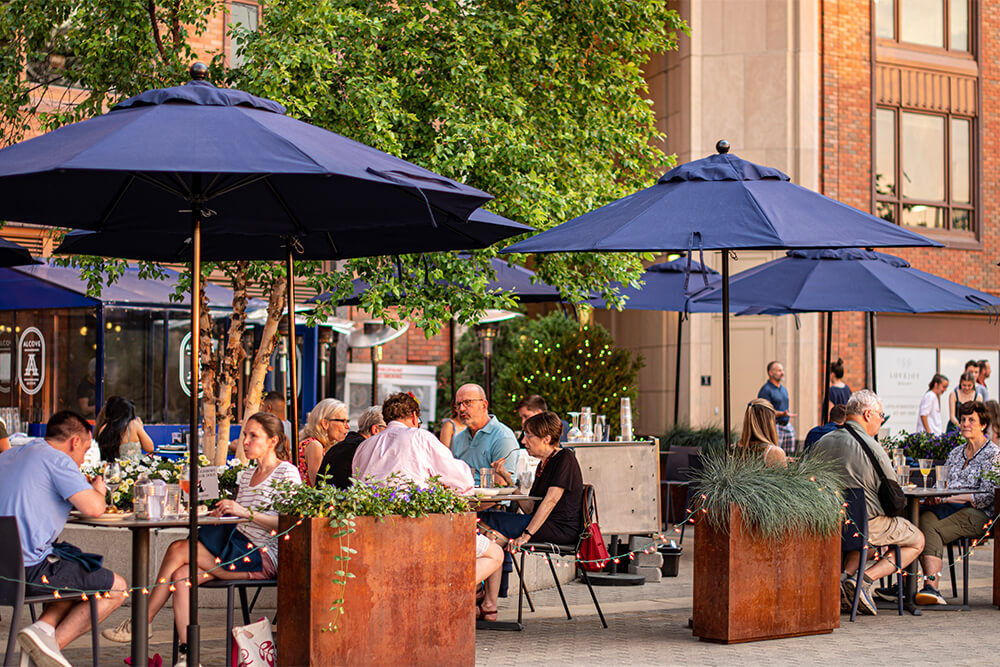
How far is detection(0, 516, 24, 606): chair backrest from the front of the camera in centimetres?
601

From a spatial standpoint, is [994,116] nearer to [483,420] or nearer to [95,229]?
[483,420]

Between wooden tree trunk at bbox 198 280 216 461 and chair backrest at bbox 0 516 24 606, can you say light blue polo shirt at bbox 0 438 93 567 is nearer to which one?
chair backrest at bbox 0 516 24 606

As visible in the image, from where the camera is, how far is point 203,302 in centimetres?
1188

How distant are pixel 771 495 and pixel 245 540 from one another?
10.5 feet

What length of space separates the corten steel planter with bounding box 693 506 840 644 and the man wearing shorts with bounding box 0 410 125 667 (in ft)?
11.5

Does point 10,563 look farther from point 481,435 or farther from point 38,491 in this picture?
point 481,435

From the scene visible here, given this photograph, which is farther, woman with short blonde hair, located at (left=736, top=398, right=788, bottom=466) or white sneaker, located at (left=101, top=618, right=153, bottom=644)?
woman with short blonde hair, located at (left=736, top=398, right=788, bottom=466)

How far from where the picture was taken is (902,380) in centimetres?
2436

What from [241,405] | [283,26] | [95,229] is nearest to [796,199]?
[95,229]

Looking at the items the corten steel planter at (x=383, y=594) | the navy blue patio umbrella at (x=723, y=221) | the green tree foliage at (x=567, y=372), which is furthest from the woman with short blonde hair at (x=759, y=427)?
the green tree foliage at (x=567, y=372)

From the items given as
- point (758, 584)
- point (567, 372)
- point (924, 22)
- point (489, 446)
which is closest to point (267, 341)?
point (489, 446)

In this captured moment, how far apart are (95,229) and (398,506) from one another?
2721mm

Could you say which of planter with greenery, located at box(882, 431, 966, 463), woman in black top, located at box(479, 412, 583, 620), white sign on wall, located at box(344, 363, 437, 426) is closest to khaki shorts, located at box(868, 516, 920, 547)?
woman in black top, located at box(479, 412, 583, 620)

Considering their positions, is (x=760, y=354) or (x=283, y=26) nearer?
(x=283, y=26)
